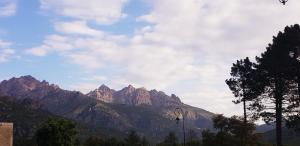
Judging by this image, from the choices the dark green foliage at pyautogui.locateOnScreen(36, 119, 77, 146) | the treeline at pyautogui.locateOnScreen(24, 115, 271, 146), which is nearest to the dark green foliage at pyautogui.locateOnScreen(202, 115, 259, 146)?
the treeline at pyautogui.locateOnScreen(24, 115, 271, 146)

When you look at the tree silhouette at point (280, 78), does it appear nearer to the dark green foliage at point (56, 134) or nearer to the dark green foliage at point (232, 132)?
the dark green foliage at point (232, 132)

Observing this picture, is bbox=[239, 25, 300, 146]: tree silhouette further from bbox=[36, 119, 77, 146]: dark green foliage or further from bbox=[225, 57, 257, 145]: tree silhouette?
bbox=[36, 119, 77, 146]: dark green foliage

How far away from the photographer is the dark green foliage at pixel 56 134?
88938 millimetres

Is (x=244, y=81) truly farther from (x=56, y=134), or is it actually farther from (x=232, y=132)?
(x=56, y=134)

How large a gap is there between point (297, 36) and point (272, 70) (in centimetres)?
609

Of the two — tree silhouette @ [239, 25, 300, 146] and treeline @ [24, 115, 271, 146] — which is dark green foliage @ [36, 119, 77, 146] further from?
tree silhouette @ [239, 25, 300, 146]

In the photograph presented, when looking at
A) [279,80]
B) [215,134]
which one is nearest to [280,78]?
[279,80]

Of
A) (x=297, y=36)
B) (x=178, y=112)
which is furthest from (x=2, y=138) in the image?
(x=297, y=36)

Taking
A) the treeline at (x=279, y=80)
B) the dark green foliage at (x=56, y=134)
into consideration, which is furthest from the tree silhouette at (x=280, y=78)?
the dark green foliage at (x=56, y=134)

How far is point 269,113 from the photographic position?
232 ft

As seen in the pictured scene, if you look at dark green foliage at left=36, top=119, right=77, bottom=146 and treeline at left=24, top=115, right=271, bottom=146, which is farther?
dark green foliage at left=36, top=119, right=77, bottom=146

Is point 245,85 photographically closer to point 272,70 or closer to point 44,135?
point 272,70

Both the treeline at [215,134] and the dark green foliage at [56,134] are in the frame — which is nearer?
the treeline at [215,134]

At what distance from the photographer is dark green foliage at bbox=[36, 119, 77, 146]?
88.9 metres
